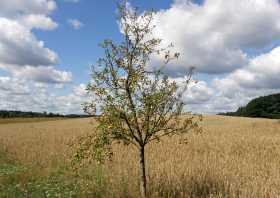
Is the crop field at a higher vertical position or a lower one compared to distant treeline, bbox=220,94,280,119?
lower

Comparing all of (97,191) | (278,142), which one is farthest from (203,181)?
(278,142)

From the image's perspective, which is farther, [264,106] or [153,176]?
[264,106]

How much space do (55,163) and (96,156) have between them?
23.4ft

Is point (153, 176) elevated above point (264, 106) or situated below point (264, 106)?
below

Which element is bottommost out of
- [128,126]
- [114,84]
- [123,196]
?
[123,196]

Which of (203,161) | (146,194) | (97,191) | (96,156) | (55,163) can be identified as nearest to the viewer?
(96,156)

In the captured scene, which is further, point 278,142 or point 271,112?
point 271,112

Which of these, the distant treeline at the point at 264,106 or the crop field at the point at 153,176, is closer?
the crop field at the point at 153,176

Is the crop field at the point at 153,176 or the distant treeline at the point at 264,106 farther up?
the distant treeline at the point at 264,106

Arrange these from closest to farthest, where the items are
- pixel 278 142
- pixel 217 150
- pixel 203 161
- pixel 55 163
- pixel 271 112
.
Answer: pixel 203 161
pixel 55 163
pixel 217 150
pixel 278 142
pixel 271 112

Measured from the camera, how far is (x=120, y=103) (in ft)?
28.2

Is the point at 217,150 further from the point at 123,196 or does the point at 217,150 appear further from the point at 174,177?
the point at 123,196

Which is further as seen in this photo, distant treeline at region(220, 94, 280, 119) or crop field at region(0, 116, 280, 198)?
distant treeline at region(220, 94, 280, 119)

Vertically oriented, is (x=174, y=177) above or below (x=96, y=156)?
below
